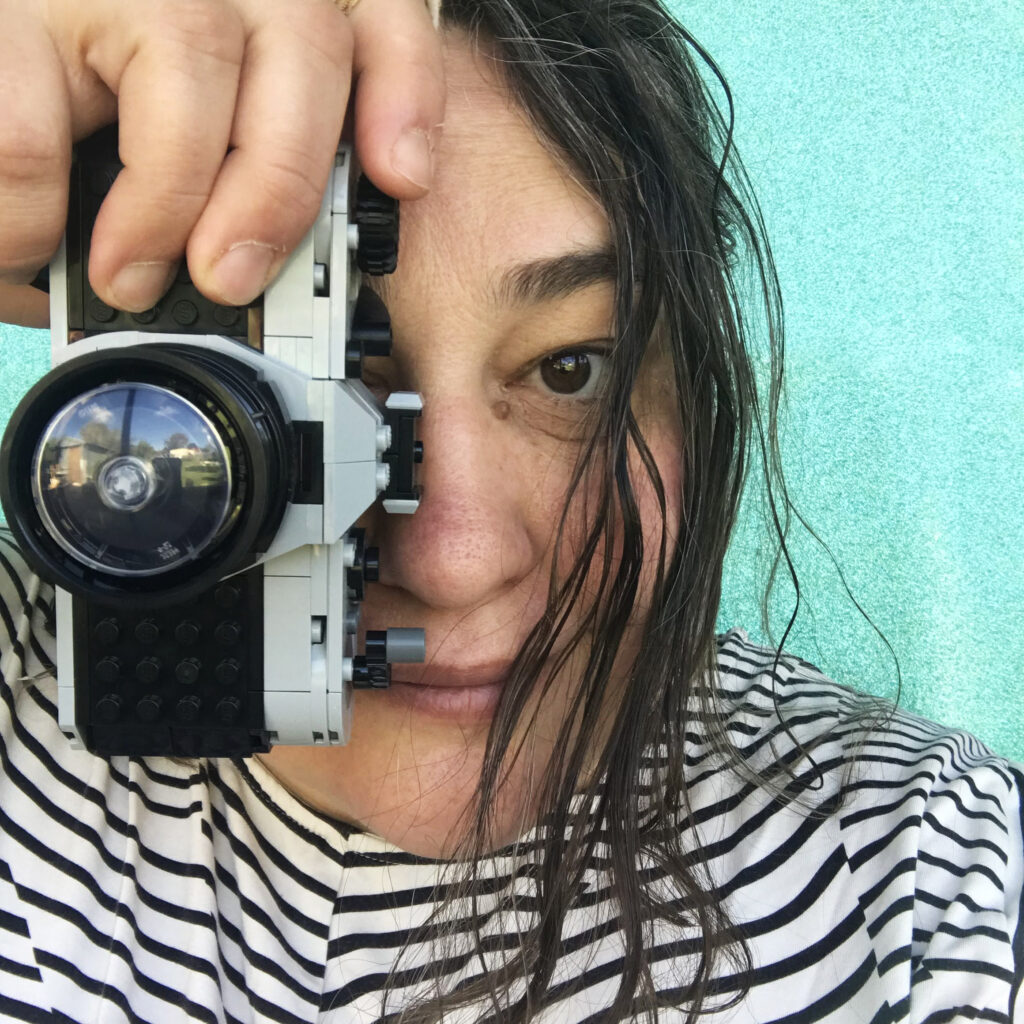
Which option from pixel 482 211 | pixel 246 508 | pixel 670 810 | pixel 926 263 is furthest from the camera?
pixel 926 263

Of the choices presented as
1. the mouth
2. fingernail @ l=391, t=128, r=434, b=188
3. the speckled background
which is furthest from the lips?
the speckled background

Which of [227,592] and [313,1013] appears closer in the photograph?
[227,592]

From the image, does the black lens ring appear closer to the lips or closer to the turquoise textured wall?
the lips

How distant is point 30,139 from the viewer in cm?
43

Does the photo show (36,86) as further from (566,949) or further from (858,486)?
(858,486)

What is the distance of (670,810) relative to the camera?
705mm

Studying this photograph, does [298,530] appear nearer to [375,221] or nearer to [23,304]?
[375,221]

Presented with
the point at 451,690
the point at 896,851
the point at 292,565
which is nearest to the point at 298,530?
the point at 292,565

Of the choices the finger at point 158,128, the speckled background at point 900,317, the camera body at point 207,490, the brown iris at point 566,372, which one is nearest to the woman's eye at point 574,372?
the brown iris at point 566,372

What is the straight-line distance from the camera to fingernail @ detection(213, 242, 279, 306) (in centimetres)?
44

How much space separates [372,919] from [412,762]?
0.14 m

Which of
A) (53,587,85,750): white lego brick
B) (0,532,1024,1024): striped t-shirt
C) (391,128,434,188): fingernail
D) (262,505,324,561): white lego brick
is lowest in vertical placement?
(0,532,1024,1024): striped t-shirt

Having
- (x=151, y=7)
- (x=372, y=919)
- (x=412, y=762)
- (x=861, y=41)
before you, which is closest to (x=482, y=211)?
(x=151, y=7)

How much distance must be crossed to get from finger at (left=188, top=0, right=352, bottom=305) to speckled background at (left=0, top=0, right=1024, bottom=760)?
29.8 inches
